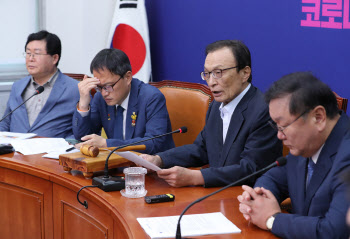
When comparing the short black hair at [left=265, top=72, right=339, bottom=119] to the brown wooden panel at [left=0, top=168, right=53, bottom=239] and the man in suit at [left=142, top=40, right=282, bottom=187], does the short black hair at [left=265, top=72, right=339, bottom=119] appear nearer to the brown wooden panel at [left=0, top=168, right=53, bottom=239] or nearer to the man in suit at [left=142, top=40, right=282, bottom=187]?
the man in suit at [left=142, top=40, right=282, bottom=187]

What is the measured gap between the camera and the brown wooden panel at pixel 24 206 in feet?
8.04

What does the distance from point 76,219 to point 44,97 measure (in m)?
1.44

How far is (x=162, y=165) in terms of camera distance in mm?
2436

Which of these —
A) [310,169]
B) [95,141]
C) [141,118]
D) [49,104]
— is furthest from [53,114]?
[310,169]

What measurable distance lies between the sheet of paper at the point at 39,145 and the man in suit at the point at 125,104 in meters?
0.18

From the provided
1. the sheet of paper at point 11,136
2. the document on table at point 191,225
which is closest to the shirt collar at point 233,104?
the document on table at point 191,225

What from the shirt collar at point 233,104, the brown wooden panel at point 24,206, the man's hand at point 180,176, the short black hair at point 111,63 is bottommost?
the brown wooden panel at point 24,206

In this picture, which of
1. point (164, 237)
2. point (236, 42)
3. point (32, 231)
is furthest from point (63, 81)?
point (164, 237)

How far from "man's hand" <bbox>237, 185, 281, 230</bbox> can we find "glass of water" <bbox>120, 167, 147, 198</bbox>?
1.51 feet

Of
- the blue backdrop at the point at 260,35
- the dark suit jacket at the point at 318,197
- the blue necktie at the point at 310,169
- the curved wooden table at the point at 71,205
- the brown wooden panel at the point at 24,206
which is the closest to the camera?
the dark suit jacket at the point at 318,197

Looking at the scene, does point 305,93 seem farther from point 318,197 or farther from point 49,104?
point 49,104

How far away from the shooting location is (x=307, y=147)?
5.37ft

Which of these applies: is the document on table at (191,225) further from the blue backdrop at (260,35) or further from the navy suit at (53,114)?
the navy suit at (53,114)

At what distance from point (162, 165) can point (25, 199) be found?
74cm
